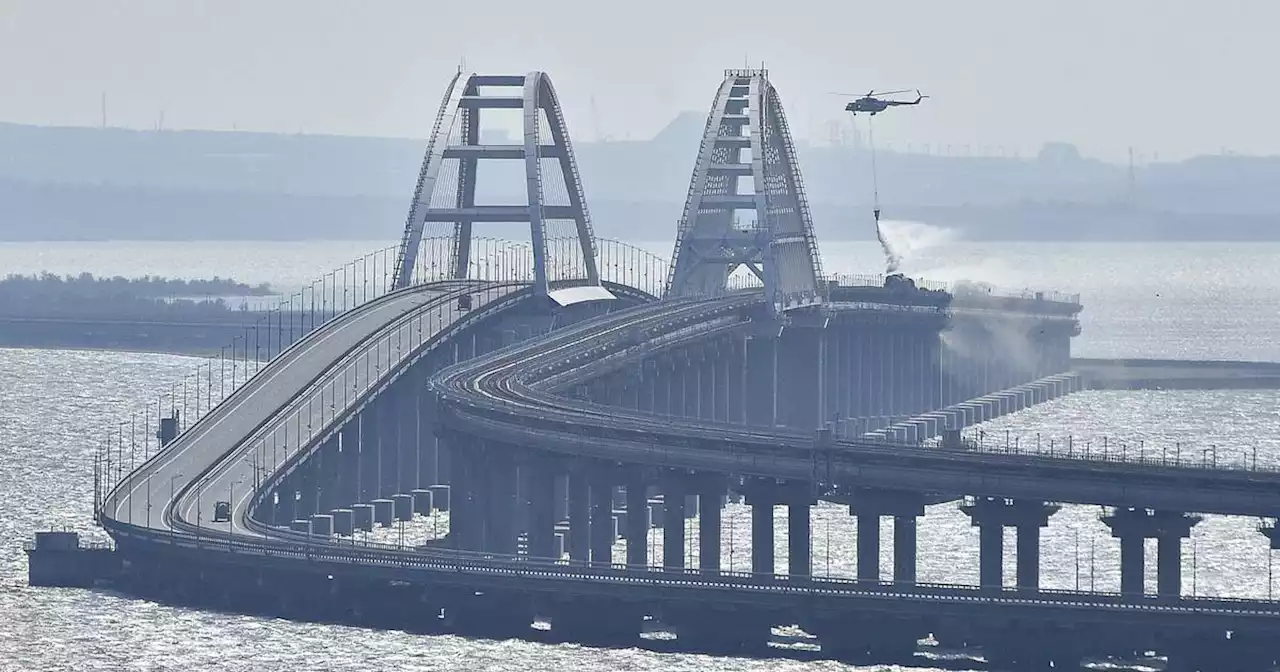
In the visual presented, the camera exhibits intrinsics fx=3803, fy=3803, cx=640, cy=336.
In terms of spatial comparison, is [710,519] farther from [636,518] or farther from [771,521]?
[771,521]

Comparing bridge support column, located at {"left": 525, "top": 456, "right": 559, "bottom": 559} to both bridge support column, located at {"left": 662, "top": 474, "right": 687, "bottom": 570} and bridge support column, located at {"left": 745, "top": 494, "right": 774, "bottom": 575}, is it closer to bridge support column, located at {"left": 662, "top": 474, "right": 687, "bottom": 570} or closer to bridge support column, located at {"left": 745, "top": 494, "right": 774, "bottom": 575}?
bridge support column, located at {"left": 662, "top": 474, "right": 687, "bottom": 570}

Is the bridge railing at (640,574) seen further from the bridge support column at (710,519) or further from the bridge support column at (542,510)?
the bridge support column at (710,519)

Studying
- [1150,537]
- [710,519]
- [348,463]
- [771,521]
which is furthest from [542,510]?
[1150,537]

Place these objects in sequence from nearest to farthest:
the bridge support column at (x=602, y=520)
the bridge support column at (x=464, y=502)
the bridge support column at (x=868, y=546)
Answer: the bridge support column at (x=868, y=546), the bridge support column at (x=602, y=520), the bridge support column at (x=464, y=502)

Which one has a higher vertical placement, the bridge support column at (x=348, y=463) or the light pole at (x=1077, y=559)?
the bridge support column at (x=348, y=463)

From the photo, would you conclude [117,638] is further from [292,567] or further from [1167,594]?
[1167,594]

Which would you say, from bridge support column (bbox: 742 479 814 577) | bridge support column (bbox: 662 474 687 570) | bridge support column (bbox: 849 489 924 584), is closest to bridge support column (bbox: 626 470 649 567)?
bridge support column (bbox: 662 474 687 570)

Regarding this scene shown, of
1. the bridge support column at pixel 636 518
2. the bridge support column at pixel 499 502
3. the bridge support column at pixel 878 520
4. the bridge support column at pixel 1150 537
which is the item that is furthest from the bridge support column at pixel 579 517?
the bridge support column at pixel 1150 537
